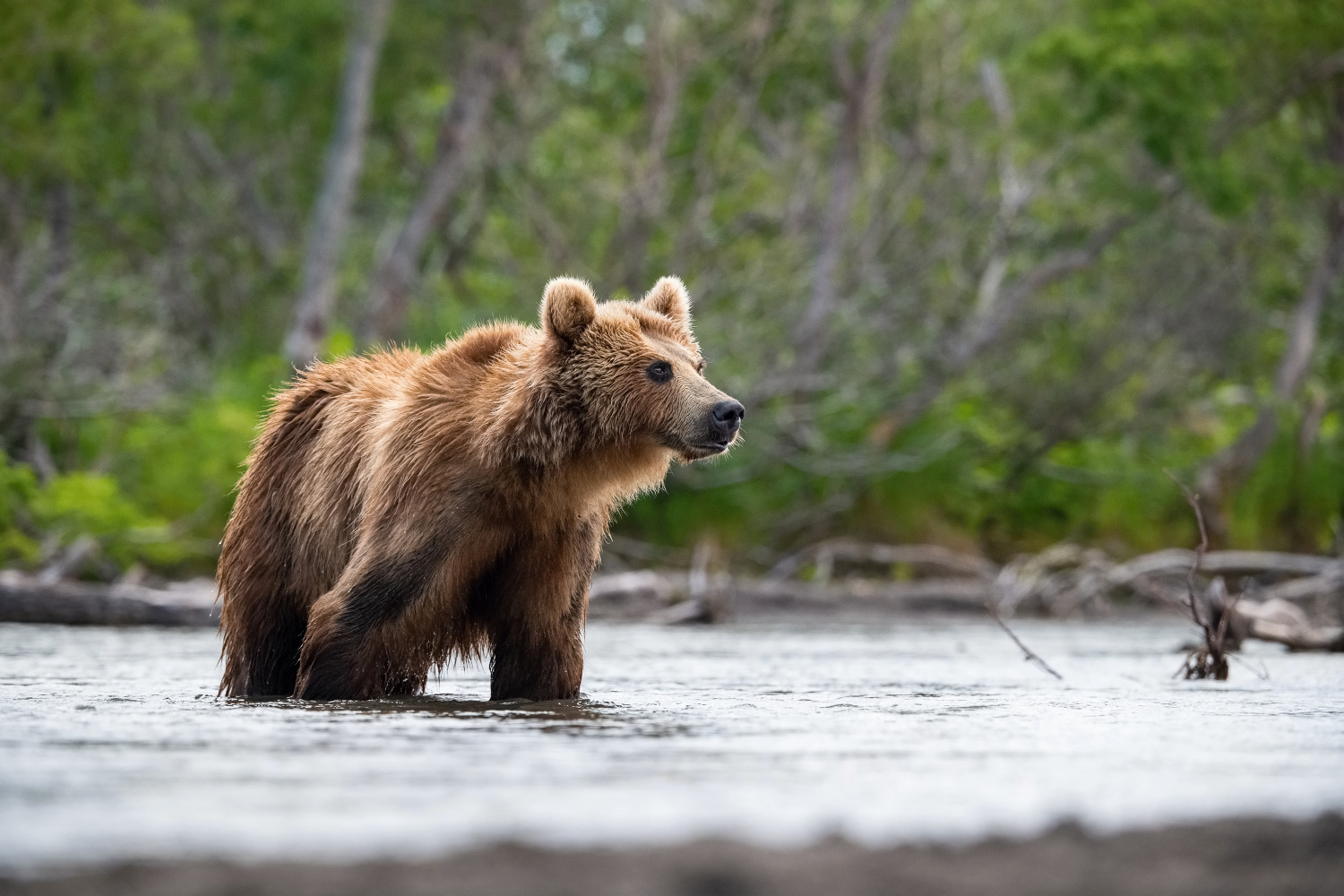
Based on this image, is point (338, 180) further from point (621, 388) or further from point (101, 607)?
point (621, 388)

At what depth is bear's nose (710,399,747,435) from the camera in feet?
21.8

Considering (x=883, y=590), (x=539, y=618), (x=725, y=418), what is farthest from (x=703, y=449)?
(x=883, y=590)

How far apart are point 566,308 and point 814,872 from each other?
3736 millimetres

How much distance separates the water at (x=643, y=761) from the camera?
361 centimetres

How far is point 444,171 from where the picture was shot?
21203 millimetres

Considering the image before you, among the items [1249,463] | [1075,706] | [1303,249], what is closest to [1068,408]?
[1249,463]

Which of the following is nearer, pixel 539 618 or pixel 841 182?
pixel 539 618

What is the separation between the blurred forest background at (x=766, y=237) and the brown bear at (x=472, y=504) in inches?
277

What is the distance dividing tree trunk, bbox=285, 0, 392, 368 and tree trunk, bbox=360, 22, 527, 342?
1202mm

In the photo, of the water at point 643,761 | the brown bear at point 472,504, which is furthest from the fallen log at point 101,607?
the brown bear at point 472,504

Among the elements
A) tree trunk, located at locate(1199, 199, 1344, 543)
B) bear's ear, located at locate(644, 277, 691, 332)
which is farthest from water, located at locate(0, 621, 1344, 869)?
tree trunk, located at locate(1199, 199, 1344, 543)

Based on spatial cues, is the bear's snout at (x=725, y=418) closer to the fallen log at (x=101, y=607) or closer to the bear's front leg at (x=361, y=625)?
the bear's front leg at (x=361, y=625)

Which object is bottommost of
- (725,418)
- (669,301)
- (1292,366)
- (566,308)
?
(725,418)

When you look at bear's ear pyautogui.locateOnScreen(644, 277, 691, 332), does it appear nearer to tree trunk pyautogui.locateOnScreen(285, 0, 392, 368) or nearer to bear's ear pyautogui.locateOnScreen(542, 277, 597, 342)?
bear's ear pyautogui.locateOnScreen(542, 277, 597, 342)
